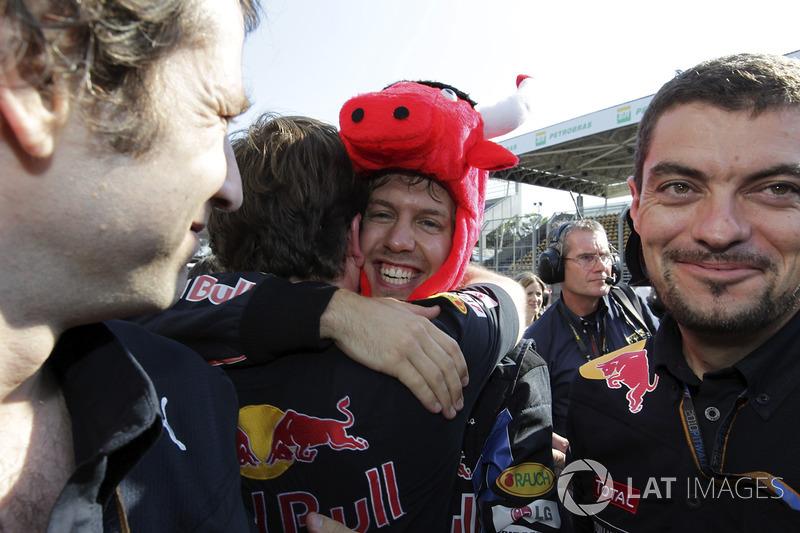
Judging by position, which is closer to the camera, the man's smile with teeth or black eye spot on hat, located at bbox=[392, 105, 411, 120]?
black eye spot on hat, located at bbox=[392, 105, 411, 120]

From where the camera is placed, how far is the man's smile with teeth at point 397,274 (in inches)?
83.7

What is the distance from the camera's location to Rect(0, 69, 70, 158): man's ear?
69 centimetres

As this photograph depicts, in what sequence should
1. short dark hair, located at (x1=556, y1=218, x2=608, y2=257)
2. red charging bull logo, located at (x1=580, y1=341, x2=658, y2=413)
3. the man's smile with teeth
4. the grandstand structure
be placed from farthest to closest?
the grandstand structure < short dark hair, located at (x1=556, y1=218, x2=608, y2=257) < the man's smile with teeth < red charging bull logo, located at (x1=580, y1=341, x2=658, y2=413)

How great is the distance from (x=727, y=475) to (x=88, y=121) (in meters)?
1.77

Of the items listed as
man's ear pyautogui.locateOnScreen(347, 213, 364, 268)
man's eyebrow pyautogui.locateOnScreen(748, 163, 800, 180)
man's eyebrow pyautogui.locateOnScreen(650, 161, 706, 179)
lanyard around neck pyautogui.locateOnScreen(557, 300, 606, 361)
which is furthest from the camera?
lanyard around neck pyautogui.locateOnScreen(557, 300, 606, 361)

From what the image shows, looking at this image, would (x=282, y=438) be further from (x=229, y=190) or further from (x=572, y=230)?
(x=572, y=230)

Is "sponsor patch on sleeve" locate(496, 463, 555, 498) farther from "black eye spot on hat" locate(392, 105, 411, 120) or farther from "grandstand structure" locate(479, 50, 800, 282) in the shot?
"grandstand structure" locate(479, 50, 800, 282)

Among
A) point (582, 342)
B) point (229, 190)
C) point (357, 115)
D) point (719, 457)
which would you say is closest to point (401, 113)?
point (357, 115)

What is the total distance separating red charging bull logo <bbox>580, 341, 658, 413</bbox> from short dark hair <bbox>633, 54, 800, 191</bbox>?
0.94 meters

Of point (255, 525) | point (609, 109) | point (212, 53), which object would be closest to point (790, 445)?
point (255, 525)

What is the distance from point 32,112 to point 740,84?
1778 millimetres

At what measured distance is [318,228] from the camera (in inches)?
59.4

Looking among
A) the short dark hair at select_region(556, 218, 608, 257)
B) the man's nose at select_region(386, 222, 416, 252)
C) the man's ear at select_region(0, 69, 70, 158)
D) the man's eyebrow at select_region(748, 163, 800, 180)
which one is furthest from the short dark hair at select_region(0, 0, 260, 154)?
the short dark hair at select_region(556, 218, 608, 257)

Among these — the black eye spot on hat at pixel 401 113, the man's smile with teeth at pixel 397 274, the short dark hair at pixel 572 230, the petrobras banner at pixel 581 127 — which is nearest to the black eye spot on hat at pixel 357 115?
the black eye spot on hat at pixel 401 113
